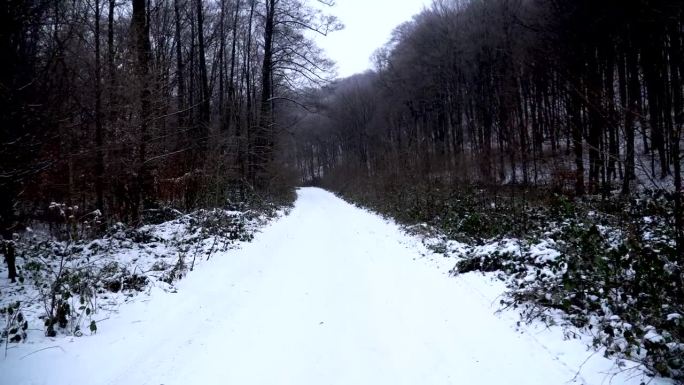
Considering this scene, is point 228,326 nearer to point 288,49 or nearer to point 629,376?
point 629,376

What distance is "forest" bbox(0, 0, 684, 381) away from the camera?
14.4 ft

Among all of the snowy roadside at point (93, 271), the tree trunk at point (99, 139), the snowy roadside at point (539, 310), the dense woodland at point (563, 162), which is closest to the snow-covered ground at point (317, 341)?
the snowy roadside at point (539, 310)

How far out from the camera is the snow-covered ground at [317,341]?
3410 millimetres

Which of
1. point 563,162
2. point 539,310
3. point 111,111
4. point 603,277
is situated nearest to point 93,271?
point 111,111

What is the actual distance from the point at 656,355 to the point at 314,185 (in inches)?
2541

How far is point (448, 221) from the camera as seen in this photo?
1041 centimetres

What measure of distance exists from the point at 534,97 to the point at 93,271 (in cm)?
2019

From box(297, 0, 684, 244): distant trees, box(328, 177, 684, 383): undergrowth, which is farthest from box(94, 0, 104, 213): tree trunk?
box(297, 0, 684, 244): distant trees

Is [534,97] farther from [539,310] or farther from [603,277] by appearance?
[539,310]

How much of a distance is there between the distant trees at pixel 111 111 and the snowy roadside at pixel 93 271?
903mm

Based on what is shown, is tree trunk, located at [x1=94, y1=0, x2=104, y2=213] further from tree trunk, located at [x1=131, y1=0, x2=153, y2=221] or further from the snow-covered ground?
the snow-covered ground

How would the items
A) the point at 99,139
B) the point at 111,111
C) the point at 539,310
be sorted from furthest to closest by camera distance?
the point at 111,111
the point at 99,139
the point at 539,310

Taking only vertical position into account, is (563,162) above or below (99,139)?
below

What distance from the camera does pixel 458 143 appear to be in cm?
2898
